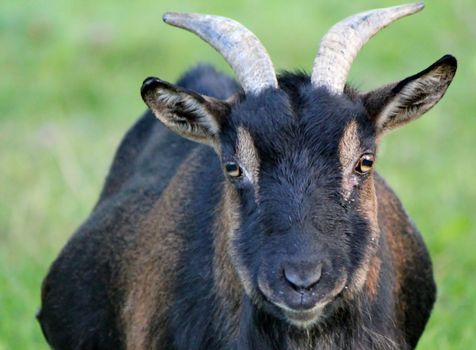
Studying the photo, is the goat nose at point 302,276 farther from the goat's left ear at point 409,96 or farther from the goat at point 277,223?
the goat's left ear at point 409,96

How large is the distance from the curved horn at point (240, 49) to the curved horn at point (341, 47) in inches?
9.4

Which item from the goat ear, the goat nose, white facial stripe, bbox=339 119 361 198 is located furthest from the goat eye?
the goat nose

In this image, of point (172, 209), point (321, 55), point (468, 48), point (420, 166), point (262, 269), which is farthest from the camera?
point (468, 48)

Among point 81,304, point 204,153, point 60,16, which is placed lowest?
point 81,304

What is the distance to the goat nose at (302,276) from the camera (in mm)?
→ 5414

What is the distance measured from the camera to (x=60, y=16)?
17.8 metres

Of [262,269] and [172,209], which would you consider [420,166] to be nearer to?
[172,209]

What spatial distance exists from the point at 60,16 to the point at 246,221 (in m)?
12.3

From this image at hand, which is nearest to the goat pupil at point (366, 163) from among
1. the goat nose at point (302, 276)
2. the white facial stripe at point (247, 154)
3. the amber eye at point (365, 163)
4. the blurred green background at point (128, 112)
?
the amber eye at point (365, 163)

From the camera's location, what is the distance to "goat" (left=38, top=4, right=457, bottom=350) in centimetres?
571

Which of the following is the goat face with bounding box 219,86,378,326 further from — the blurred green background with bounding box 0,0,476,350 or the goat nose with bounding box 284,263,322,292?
the blurred green background with bounding box 0,0,476,350

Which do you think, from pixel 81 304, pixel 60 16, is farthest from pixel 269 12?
pixel 81 304

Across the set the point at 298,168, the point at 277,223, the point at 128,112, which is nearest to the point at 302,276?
the point at 277,223

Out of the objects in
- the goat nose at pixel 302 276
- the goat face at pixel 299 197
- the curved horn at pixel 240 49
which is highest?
the curved horn at pixel 240 49
